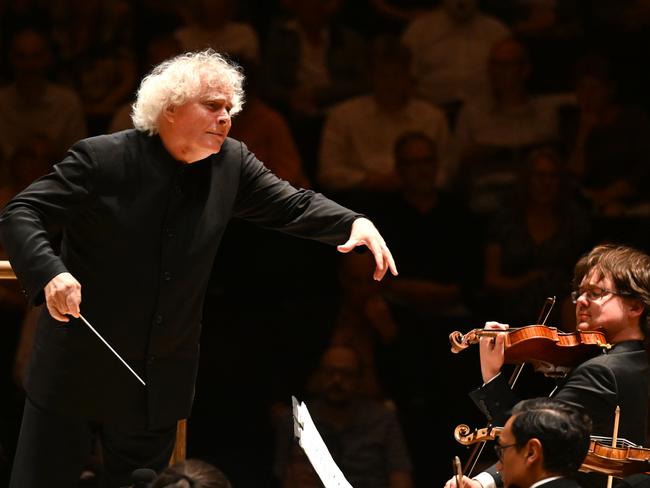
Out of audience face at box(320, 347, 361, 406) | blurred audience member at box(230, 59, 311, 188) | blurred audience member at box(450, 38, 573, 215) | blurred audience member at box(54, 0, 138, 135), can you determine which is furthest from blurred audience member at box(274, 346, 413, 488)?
blurred audience member at box(54, 0, 138, 135)

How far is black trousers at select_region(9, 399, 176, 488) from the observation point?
2988 millimetres

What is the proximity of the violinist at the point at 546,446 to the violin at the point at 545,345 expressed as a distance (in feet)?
1.45

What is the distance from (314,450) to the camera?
9.45ft

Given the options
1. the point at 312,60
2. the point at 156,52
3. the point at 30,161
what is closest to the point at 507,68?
the point at 312,60

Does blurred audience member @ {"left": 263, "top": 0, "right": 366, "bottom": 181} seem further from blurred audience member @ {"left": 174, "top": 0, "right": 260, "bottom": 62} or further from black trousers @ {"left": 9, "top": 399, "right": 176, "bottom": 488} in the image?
black trousers @ {"left": 9, "top": 399, "right": 176, "bottom": 488}

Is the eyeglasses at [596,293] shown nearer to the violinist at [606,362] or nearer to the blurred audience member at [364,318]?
the violinist at [606,362]

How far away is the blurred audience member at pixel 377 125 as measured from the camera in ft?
21.8

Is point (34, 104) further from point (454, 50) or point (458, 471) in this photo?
point (458, 471)

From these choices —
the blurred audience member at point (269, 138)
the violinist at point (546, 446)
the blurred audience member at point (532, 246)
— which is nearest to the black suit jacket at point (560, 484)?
the violinist at point (546, 446)

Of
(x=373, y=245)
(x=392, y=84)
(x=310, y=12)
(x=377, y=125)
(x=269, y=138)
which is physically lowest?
(x=373, y=245)

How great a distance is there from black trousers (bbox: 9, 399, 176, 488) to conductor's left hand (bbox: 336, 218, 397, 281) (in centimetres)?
68

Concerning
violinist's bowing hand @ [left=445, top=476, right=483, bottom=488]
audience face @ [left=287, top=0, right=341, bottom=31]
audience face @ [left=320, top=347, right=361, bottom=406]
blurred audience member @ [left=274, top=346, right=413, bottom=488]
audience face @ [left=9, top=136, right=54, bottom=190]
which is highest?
audience face @ [left=287, top=0, right=341, bottom=31]

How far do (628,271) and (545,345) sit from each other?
33 centimetres

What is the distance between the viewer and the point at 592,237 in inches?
247
